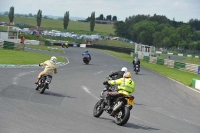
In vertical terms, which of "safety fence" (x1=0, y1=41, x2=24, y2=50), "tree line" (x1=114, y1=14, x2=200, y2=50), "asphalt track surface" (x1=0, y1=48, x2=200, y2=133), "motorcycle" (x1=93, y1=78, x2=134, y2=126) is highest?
"tree line" (x1=114, y1=14, x2=200, y2=50)

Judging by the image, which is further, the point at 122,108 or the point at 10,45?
the point at 10,45

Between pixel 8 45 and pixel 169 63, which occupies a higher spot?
pixel 8 45

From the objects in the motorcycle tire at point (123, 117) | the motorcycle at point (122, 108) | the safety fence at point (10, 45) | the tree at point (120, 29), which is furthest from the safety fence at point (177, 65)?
the tree at point (120, 29)

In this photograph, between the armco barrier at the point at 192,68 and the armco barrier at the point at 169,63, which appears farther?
the armco barrier at the point at 169,63

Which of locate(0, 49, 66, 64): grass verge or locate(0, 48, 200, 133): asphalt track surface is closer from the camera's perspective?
locate(0, 48, 200, 133): asphalt track surface

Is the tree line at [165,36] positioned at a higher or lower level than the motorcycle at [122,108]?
higher

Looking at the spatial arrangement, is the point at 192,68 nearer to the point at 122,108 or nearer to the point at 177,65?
the point at 177,65

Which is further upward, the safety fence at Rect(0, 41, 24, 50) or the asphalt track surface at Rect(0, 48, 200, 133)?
the safety fence at Rect(0, 41, 24, 50)

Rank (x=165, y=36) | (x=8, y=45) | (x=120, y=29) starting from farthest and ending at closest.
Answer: (x=120, y=29) → (x=165, y=36) → (x=8, y=45)

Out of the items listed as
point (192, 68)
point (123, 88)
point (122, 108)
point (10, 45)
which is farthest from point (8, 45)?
point (122, 108)

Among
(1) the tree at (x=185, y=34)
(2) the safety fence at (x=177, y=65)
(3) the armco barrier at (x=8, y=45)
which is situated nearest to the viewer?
(2) the safety fence at (x=177, y=65)

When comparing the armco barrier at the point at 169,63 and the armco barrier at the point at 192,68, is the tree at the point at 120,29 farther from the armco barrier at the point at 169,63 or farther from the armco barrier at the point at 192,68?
the armco barrier at the point at 192,68

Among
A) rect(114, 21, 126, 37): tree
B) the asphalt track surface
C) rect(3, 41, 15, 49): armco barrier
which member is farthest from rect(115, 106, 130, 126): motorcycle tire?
rect(114, 21, 126, 37): tree

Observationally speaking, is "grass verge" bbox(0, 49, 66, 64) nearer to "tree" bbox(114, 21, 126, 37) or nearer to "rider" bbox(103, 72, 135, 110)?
"rider" bbox(103, 72, 135, 110)
